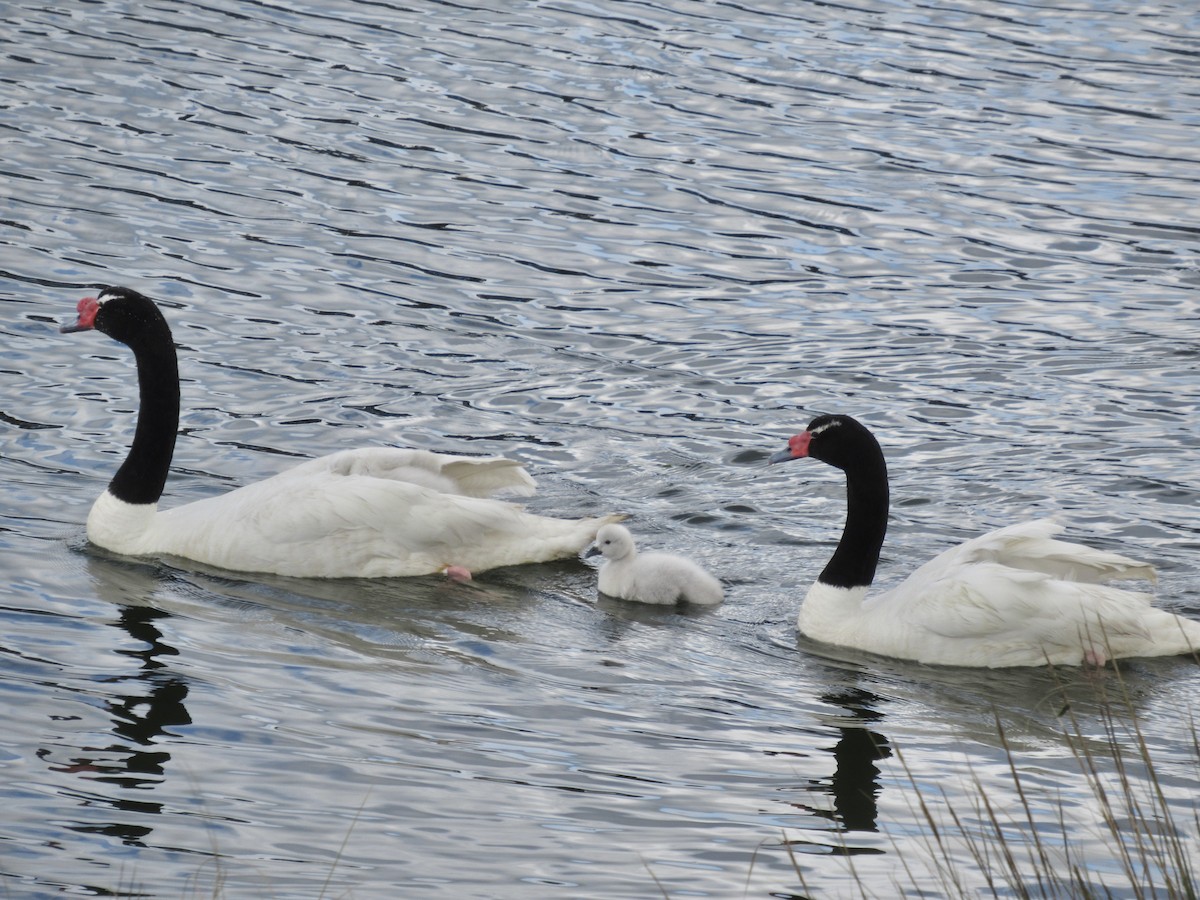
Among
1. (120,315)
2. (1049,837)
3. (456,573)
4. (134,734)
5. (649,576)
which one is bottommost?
(456,573)

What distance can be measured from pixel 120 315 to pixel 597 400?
12.8 feet

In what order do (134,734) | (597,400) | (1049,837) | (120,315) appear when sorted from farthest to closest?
(597,400), (120,315), (134,734), (1049,837)

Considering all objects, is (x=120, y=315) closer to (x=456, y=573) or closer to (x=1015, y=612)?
(x=456, y=573)

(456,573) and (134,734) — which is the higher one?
(134,734)

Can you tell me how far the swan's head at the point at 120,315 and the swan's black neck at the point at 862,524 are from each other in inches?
167

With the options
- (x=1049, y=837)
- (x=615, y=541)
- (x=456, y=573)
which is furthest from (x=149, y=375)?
(x=1049, y=837)

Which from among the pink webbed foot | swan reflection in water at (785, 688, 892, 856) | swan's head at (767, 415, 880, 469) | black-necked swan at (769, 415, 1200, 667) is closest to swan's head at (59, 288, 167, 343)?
the pink webbed foot

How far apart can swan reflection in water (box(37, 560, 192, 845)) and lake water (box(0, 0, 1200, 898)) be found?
3 centimetres

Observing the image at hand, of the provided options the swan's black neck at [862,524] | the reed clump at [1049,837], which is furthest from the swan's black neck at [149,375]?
the reed clump at [1049,837]

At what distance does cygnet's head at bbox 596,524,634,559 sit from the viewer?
10742 mm

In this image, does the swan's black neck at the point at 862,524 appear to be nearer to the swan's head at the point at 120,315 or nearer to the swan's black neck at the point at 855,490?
the swan's black neck at the point at 855,490

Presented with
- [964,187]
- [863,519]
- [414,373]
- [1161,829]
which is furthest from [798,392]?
[1161,829]

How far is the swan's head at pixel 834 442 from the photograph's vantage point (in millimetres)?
10375

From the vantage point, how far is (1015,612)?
9711mm
